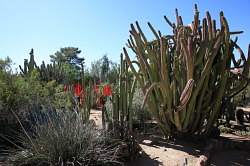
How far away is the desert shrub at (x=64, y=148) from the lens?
502cm

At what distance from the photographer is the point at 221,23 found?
7145 mm

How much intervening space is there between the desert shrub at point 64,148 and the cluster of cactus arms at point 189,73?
1.58 meters

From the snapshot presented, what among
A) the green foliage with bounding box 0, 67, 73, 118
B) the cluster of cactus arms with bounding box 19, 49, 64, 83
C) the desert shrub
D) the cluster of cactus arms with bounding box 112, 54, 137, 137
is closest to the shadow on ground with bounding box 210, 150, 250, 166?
the cluster of cactus arms with bounding box 112, 54, 137, 137

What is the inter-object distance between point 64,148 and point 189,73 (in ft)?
8.98

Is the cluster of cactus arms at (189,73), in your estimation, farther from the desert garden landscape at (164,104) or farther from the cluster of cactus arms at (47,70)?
the cluster of cactus arms at (47,70)

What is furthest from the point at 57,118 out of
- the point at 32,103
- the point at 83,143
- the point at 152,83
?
the point at 152,83

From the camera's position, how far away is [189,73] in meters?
6.49

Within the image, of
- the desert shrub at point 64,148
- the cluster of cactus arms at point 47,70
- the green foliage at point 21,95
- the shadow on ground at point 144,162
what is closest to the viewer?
the desert shrub at point 64,148

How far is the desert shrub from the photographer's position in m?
5.02

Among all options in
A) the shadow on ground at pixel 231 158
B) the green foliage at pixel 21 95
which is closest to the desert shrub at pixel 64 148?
the green foliage at pixel 21 95

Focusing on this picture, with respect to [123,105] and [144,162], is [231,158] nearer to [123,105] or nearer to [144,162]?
[144,162]

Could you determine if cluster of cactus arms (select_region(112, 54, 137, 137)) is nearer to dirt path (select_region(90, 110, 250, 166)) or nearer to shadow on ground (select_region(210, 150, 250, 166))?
dirt path (select_region(90, 110, 250, 166))

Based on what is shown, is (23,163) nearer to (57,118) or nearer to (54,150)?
(54,150)

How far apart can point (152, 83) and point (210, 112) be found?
1415mm
